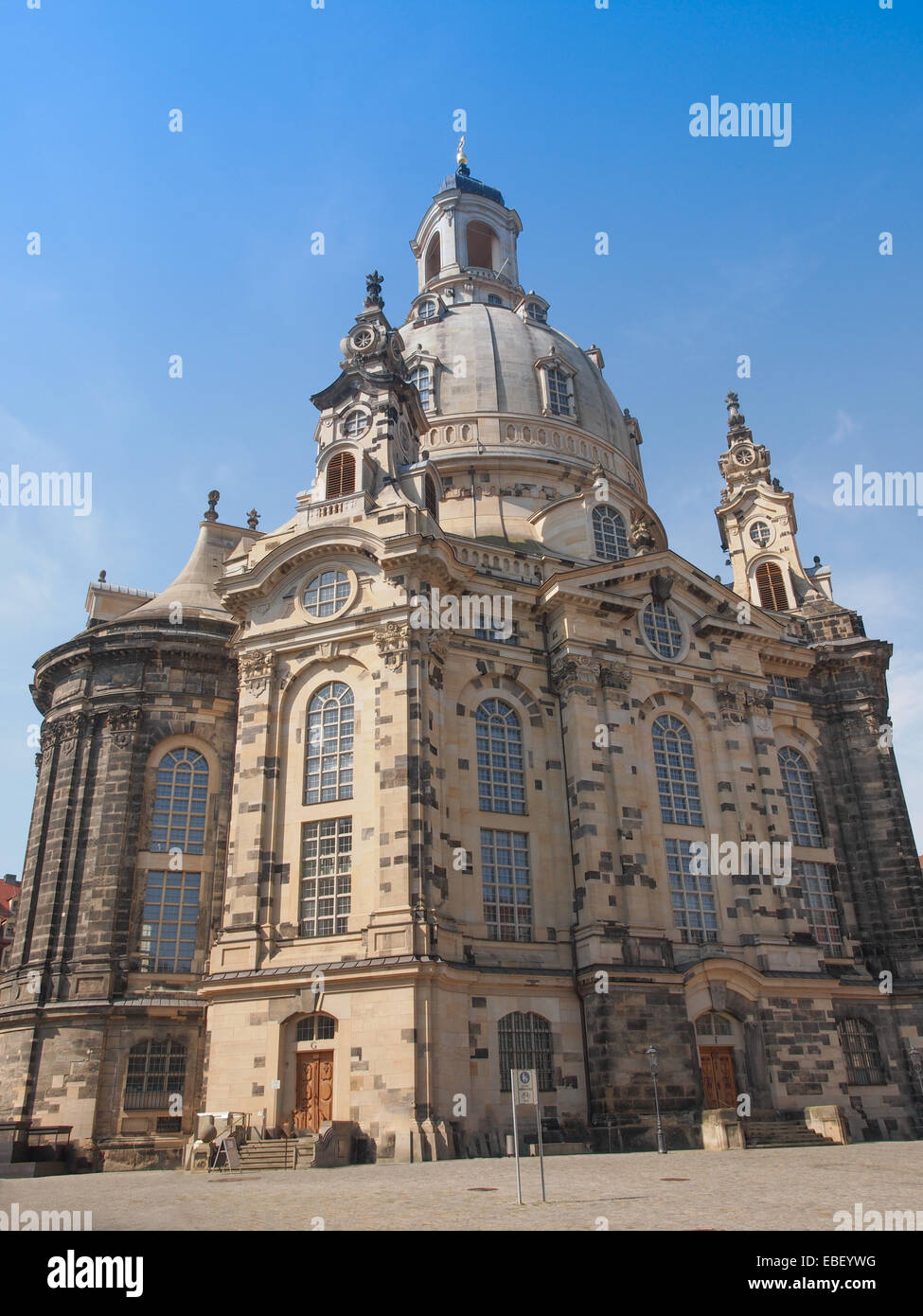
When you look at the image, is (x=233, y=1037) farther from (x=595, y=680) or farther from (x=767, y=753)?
(x=767, y=753)

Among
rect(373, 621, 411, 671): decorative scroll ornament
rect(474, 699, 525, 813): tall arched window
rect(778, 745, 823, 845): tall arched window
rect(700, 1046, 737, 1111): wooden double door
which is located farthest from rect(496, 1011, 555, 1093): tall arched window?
rect(778, 745, 823, 845): tall arched window

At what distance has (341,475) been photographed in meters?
40.9

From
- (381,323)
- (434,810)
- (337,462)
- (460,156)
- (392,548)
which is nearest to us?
(434,810)

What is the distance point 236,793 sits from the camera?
1396 inches

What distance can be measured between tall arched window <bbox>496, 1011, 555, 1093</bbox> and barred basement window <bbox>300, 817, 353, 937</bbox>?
6193 mm

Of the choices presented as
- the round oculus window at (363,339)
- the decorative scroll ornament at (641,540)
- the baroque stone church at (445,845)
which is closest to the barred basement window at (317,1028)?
the baroque stone church at (445,845)

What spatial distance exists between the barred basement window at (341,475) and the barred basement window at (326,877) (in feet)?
44.7

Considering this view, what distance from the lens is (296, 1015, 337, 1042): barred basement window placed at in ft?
102

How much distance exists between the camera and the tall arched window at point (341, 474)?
1598 inches

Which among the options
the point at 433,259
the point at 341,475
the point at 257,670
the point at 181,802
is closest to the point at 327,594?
the point at 257,670

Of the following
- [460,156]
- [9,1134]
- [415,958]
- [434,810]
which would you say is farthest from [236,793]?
A: [460,156]

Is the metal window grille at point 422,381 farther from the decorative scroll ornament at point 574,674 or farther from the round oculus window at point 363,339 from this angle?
the decorative scroll ornament at point 574,674

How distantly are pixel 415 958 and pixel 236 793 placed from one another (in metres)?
9.38

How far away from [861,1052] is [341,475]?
1210 inches
